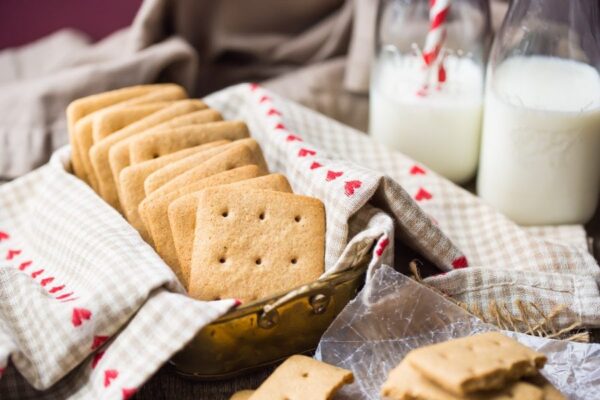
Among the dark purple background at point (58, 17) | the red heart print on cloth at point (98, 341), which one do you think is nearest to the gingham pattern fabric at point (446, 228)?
the red heart print on cloth at point (98, 341)

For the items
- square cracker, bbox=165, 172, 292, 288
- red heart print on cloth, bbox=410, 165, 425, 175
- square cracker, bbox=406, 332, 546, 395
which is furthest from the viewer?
red heart print on cloth, bbox=410, 165, 425, 175

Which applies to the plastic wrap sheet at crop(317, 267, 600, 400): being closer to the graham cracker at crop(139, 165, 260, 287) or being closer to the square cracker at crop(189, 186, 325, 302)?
the square cracker at crop(189, 186, 325, 302)

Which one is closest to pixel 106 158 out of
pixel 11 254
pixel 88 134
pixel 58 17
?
pixel 88 134

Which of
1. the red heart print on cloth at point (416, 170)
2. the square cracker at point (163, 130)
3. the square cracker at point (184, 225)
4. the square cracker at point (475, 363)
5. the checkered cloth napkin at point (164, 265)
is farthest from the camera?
the red heart print on cloth at point (416, 170)

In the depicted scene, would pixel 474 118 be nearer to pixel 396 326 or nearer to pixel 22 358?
pixel 396 326

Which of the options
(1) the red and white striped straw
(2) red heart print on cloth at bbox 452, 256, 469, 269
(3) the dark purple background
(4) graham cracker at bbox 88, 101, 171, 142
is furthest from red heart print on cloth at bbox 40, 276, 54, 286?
(3) the dark purple background

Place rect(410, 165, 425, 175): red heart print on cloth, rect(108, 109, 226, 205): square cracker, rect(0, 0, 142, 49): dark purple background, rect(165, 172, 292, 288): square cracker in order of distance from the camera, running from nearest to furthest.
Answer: rect(165, 172, 292, 288): square cracker, rect(108, 109, 226, 205): square cracker, rect(410, 165, 425, 175): red heart print on cloth, rect(0, 0, 142, 49): dark purple background

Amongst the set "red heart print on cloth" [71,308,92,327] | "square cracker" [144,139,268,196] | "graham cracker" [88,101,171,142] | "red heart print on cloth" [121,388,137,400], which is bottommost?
"red heart print on cloth" [121,388,137,400]

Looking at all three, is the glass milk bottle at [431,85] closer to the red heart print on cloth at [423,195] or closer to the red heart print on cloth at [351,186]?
the red heart print on cloth at [423,195]
